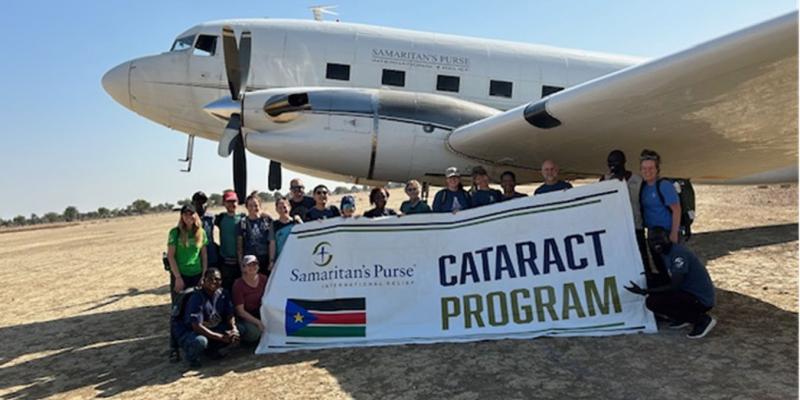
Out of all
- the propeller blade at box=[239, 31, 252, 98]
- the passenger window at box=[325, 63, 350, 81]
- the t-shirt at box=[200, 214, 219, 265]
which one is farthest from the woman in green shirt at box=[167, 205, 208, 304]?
the passenger window at box=[325, 63, 350, 81]

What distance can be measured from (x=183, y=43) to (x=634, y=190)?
9.39 metres

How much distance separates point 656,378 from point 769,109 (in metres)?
3.14

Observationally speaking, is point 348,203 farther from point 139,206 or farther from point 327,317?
point 139,206

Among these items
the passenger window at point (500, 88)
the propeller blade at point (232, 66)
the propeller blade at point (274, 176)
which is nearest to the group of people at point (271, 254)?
the propeller blade at point (274, 176)

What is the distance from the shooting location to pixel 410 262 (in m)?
5.22

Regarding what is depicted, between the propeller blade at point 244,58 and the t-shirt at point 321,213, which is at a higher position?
the propeller blade at point 244,58

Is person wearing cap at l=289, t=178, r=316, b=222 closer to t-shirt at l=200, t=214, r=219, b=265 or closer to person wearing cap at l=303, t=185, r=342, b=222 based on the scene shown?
person wearing cap at l=303, t=185, r=342, b=222

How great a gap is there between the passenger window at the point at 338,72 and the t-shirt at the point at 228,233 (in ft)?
15.4

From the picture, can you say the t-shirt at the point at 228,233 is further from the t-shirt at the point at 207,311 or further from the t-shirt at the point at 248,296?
the t-shirt at the point at 207,311

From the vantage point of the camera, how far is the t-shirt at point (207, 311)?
480 centimetres

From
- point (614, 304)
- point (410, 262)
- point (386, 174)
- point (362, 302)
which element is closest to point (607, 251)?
point (614, 304)

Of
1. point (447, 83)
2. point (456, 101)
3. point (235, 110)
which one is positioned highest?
point (447, 83)

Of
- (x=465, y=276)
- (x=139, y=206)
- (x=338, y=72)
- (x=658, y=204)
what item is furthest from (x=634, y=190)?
(x=139, y=206)

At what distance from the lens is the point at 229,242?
18.6 ft
